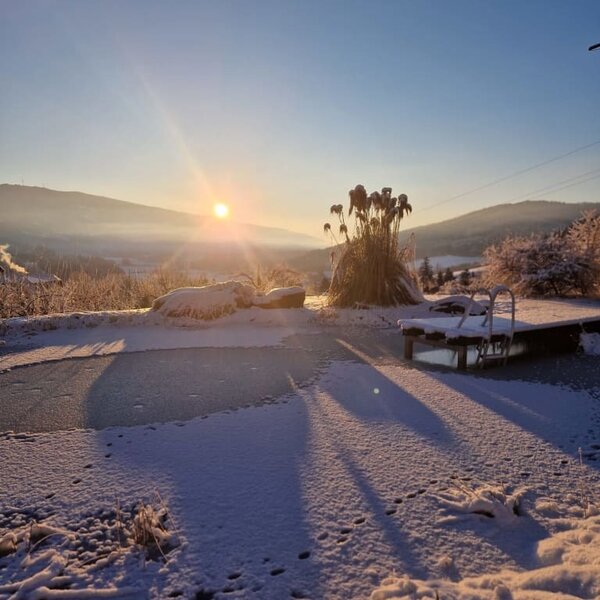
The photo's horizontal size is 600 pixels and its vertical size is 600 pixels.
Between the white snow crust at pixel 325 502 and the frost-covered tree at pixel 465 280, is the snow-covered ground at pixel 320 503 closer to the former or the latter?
the white snow crust at pixel 325 502

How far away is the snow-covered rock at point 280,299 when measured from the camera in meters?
7.94

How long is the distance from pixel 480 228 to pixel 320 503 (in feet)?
354

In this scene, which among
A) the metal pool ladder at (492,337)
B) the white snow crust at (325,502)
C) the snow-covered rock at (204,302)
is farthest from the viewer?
the snow-covered rock at (204,302)

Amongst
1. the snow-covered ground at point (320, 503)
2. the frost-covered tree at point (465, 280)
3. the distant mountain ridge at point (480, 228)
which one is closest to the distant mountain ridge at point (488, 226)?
the distant mountain ridge at point (480, 228)

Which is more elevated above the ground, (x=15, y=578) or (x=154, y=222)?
(x=154, y=222)

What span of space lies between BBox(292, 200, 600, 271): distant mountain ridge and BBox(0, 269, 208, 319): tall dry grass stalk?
144 ft

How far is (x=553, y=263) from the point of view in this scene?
10344 millimetres

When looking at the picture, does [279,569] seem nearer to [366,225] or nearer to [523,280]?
[366,225]

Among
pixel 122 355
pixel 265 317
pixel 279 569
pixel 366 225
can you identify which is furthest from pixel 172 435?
pixel 366 225

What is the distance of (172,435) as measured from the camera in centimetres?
289

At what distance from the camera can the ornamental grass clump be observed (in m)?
8.23

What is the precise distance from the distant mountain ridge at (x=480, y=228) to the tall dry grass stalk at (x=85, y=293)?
A: 144 ft

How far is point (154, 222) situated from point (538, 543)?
143942 mm

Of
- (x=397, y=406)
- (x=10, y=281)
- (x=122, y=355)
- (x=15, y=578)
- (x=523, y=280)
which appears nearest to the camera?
(x=15, y=578)
